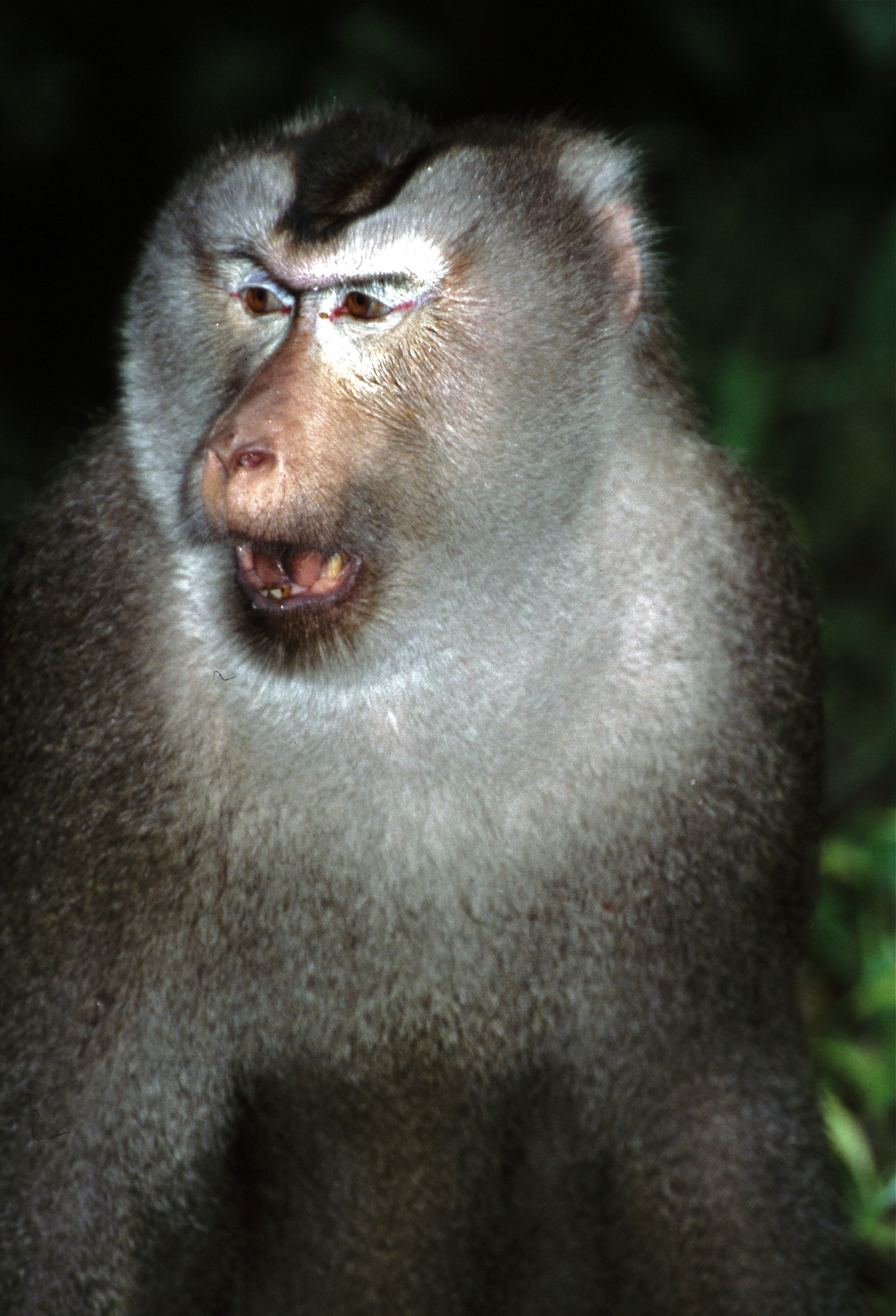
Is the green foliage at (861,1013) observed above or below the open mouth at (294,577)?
below

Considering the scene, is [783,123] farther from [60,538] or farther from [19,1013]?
[19,1013]

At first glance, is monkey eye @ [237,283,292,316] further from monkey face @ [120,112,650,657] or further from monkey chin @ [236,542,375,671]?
monkey chin @ [236,542,375,671]

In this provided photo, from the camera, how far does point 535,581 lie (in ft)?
7.15

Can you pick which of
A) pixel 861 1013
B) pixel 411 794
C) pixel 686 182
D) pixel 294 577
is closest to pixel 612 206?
pixel 294 577

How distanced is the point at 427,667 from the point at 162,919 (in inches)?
21.9

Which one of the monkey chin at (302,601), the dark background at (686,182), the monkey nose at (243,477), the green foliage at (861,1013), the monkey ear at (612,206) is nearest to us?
the monkey nose at (243,477)

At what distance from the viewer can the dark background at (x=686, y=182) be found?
15.7ft

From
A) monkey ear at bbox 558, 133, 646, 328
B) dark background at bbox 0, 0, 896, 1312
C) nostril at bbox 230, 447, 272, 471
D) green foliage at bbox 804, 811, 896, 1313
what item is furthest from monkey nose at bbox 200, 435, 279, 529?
dark background at bbox 0, 0, 896, 1312

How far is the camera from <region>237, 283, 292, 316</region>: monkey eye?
214 cm

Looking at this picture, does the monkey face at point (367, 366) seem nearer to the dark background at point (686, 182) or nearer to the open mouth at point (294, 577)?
the open mouth at point (294, 577)

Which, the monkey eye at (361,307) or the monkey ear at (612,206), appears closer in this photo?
the monkey eye at (361,307)

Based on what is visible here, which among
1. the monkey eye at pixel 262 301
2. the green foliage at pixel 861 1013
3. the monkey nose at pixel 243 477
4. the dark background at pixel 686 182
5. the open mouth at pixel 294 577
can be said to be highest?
the monkey eye at pixel 262 301

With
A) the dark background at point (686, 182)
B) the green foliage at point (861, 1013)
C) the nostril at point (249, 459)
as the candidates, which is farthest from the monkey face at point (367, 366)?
the dark background at point (686, 182)

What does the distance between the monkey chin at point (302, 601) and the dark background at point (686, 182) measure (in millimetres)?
2233
